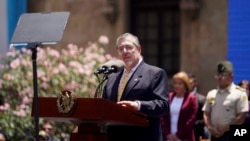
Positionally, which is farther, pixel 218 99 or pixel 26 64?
pixel 26 64

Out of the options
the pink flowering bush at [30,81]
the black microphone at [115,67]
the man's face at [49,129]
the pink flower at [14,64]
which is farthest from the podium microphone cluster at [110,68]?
the pink flower at [14,64]

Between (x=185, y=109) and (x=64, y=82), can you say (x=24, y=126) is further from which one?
(x=185, y=109)

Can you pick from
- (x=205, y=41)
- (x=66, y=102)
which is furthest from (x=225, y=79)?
(x=205, y=41)

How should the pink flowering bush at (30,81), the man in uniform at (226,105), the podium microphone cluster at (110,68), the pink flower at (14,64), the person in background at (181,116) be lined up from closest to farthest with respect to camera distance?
the podium microphone cluster at (110,68)
the man in uniform at (226,105)
the person in background at (181,116)
the pink flowering bush at (30,81)
the pink flower at (14,64)

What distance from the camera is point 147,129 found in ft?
21.6

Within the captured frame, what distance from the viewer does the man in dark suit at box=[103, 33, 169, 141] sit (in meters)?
6.56

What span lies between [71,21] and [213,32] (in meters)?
2.92

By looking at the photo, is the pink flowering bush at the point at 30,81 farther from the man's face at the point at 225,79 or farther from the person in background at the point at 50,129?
the man's face at the point at 225,79

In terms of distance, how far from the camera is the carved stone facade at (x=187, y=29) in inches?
578

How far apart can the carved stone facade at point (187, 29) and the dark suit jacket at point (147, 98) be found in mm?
7925

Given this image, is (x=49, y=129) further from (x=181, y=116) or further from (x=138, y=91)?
(x=138, y=91)

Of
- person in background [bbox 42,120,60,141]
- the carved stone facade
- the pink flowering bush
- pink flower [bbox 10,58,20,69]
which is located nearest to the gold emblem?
person in background [bbox 42,120,60,141]

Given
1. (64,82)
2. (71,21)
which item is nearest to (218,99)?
(64,82)

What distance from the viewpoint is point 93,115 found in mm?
6008
